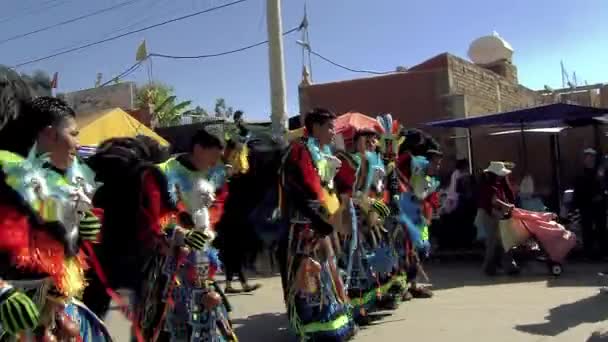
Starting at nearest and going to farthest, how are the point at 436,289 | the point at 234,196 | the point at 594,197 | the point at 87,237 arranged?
the point at 87,237 < the point at 234,196 < the point at 436,289 < the point at 594,197

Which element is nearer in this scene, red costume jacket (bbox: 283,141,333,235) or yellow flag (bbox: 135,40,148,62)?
red costume jacket (bbox: 283,141,333,235)

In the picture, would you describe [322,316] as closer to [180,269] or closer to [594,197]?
[180,269]

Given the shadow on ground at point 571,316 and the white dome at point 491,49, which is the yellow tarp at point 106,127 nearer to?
the shadow on ground at point 571,316

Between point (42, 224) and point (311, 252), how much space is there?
2.58 metres

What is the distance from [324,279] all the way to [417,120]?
29.9 feet

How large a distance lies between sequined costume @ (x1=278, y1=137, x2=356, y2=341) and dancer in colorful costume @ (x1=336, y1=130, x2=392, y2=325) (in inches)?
22.0

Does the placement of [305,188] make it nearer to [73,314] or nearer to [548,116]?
[73,314]

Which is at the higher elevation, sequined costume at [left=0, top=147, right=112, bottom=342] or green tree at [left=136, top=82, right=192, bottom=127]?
green tree at [left=136, top=82, right=192, bottom=127]

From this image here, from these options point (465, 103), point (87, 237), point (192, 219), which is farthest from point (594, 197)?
point (87, 237)

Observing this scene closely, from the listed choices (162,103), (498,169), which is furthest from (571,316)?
(162,103)

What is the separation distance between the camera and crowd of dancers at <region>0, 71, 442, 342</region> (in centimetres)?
271

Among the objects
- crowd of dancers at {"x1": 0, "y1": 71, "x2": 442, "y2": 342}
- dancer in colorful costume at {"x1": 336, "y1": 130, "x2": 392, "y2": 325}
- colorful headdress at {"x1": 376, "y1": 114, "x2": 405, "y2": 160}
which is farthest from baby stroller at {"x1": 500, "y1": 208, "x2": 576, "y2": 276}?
dancer in colorful costume at {"x1": 336, "y1": 130, "x2": 392, "y2": 325}

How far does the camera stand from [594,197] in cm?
936

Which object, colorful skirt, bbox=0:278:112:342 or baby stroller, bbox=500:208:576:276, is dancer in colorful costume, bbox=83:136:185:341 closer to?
colorful skirt, bbox=0:278:112:342
